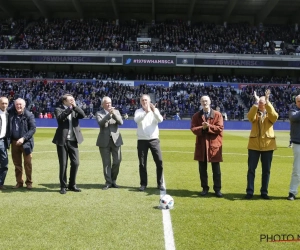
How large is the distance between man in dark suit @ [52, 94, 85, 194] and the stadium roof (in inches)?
1769

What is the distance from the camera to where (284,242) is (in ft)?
15.7

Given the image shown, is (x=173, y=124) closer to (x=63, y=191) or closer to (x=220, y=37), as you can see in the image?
(x=220, y=37)

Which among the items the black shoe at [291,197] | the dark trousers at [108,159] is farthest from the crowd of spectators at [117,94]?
the black shoe at [291,197]

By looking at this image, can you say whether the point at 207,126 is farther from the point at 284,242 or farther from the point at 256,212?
the point at 284,242

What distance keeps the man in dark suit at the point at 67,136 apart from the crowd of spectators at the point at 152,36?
141 feet

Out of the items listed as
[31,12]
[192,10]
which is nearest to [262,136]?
[192,10]

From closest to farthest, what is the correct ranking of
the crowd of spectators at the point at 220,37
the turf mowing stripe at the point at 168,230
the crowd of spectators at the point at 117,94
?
1. the turf mowing stripe at the point at 168,230
2. the crowd of spectators at the point at 117,94
3. the crowd of spectators at the point at 220,37

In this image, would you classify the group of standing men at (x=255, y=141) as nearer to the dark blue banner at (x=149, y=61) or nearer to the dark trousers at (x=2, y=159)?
the dark trousers at (x=2, y=159)

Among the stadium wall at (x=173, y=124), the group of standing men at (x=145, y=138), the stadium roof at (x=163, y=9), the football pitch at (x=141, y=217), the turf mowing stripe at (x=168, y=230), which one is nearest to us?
the turf mowing stripe at (x=168, y=230)

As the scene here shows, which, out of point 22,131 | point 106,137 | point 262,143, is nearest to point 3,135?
point 22,131

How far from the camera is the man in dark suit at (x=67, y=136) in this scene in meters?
7.67

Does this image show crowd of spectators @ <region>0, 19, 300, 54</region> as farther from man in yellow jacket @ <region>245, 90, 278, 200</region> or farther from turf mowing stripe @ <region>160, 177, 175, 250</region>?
turf mowing stripe @ <region>160, 177, 175, 250</region>

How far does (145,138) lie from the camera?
26.1 feet

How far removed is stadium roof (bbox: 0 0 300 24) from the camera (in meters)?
51.2
